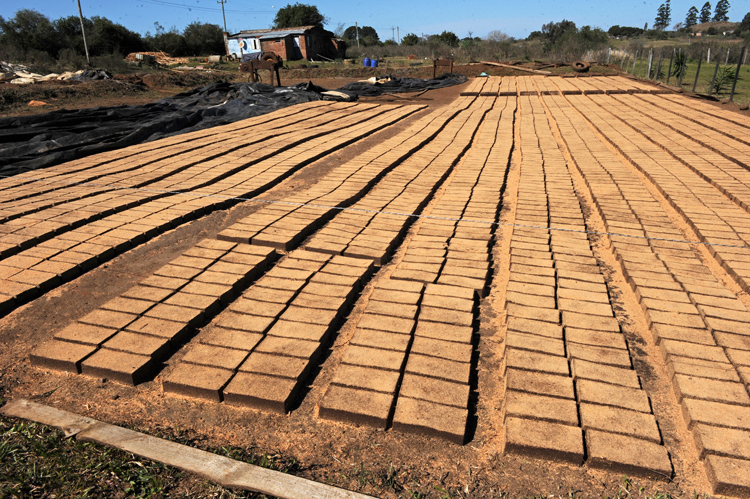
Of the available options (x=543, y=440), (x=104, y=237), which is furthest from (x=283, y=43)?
(x=543, y=440)

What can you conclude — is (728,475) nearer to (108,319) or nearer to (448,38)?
(108,319)

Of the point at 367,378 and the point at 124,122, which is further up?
the point at 124,122

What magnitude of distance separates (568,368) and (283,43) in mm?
40239

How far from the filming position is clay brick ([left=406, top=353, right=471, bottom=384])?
2.23m

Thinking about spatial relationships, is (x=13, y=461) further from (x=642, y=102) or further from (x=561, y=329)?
(x=642, y=102)

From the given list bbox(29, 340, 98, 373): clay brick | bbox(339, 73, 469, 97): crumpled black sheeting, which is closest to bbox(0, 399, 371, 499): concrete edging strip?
bbox(29, 340, 98, 373): clay brick

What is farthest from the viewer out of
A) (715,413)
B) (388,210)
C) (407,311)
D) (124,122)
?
(124,122)

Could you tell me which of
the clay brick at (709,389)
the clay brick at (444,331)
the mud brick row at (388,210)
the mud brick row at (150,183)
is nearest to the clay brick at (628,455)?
the clay brick at (709,389)

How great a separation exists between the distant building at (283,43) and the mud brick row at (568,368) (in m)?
37.6

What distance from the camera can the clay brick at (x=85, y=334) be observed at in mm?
2463

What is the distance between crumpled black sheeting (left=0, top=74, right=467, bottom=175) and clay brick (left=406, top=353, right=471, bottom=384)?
20.1 feet

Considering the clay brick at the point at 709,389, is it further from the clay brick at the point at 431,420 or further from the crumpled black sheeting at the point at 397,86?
the crumpled black sheeting at the point at 397,86

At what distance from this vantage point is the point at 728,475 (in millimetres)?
1733

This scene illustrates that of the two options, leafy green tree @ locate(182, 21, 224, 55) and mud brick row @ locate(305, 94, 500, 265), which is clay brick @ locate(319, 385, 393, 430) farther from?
leafy green tree @ locate(182, 21, 224, 55)
